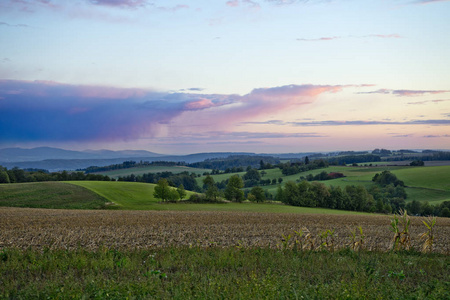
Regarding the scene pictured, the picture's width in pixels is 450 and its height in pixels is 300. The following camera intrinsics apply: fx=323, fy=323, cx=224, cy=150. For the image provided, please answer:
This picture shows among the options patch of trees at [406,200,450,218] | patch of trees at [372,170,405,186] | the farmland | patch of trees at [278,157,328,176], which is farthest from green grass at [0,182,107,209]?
patch of trees at [278,157,328,176]

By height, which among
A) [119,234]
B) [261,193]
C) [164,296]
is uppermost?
[164,296]

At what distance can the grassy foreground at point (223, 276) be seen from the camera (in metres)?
8.55

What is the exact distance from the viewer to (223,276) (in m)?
10.5

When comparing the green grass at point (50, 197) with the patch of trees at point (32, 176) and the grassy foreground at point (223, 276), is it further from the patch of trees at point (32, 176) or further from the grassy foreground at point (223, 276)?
the grassy foreground at point (223, 276)

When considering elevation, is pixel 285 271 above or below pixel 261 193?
above

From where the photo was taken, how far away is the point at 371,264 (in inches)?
500

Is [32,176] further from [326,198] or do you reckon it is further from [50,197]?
[326,198]

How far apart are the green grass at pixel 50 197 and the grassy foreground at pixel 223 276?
43928 mm

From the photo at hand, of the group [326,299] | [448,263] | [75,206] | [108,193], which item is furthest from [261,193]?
[326,299]

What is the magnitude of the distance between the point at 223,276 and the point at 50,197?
186 ft

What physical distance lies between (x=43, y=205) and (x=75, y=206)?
5064mm

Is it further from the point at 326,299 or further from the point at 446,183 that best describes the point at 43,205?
the point at 446,183

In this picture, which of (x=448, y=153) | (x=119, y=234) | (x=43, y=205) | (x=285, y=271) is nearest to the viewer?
(x=285, y=271)

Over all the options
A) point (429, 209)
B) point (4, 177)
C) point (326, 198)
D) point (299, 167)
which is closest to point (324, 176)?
point (299, 167)
